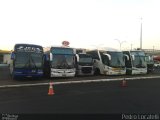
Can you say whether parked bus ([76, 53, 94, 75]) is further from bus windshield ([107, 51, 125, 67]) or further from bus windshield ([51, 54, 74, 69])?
bus windshield ([51, 54, 74, 69])

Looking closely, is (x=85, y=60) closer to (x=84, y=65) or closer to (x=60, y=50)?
(x=84, y=65)

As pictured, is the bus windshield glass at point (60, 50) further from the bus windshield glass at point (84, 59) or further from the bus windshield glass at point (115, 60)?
the bus windshield glass at point (115, 60)

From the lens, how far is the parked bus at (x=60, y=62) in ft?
92.4

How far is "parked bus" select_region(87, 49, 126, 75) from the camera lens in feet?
107

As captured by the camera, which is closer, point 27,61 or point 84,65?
point 27,61

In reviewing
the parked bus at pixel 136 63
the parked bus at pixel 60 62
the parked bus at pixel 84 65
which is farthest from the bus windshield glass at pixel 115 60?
the parked bus at pixel 60 62

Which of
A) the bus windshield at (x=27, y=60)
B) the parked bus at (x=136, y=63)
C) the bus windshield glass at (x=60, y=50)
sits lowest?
the parked bus at (x=136, y=63)

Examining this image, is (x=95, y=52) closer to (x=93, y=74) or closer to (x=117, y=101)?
(x=93, y=74)

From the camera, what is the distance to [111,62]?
32719 mm

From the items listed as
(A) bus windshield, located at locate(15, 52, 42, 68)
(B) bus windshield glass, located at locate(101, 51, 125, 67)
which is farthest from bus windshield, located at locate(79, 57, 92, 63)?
(A) bus windshield, located at locate(15, 52, 42, 68)

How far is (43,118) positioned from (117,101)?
5.30 metres

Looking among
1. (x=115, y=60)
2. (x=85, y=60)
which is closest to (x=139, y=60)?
(x=115, y=60)

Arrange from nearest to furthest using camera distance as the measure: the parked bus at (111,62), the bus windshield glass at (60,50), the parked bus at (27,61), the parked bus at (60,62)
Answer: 1. the parked bus at (27,61)
2. the parked bus at (60,62)
3. the bus windshield glass at (60,50)
4. the parked bus at (111,62)

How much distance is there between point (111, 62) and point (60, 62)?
255 inches
